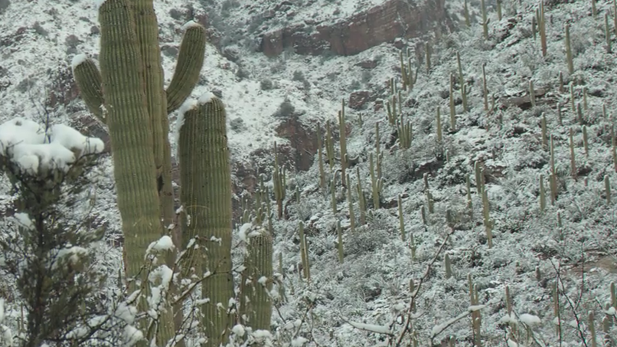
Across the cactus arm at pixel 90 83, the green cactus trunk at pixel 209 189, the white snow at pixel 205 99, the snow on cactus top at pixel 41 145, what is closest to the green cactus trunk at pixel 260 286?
the green cactus trunk at pixel 209 189

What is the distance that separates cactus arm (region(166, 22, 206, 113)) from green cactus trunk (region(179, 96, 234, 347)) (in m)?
0.34

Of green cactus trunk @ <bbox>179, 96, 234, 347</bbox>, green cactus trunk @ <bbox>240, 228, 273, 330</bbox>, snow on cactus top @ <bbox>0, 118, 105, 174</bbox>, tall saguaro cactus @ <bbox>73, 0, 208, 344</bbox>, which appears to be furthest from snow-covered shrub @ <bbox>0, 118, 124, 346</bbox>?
green cactus trunk @ <bbox>240, 228, 273, 330</bbox>

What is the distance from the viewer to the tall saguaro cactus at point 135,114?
504cm

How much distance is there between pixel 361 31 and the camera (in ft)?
133

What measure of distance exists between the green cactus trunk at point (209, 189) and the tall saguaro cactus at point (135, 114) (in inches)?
5.8

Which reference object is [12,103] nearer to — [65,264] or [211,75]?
[211,75]

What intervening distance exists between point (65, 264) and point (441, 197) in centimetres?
1411

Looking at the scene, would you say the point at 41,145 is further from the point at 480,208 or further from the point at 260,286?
the point at 480,208

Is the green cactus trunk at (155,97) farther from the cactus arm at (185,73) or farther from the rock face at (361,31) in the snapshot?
the rock face at (361,31)

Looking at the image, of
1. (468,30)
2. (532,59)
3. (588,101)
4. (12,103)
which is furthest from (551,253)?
(12,103)

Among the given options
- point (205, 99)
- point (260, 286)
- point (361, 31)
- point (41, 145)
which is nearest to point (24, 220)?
point (41, 145)

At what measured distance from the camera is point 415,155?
17688 mm

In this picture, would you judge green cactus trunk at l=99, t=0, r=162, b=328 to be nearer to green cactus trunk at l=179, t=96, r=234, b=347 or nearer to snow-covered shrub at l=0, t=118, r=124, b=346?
green cactus trunk at l=179, t=96, r=234, b=347

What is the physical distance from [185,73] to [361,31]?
3539cm
